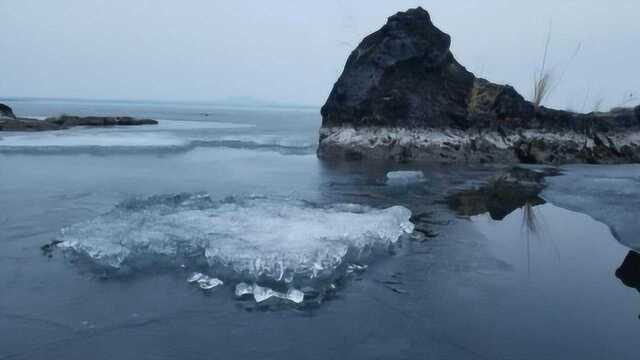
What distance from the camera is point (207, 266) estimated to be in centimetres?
545

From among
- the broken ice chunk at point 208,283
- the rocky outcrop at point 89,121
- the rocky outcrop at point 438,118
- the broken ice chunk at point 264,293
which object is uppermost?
the rocky outcrop at point 438,118

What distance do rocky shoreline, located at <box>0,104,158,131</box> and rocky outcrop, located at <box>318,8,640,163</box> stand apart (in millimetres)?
16385

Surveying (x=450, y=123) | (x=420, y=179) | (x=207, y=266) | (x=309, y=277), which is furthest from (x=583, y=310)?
(x=450, y=123)

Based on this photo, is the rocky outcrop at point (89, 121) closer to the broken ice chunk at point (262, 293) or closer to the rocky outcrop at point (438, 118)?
the rocky outcrop at point (438, 118)

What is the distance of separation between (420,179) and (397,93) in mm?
6332

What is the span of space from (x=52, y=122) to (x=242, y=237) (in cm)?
2901

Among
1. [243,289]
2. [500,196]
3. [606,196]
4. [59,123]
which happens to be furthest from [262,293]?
[59,123]

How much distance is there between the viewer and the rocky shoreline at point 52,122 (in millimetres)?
27078

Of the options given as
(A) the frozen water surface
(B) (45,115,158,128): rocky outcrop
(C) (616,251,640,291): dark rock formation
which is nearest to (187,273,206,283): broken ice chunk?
(C) (616,251,640,291): dark rock formation

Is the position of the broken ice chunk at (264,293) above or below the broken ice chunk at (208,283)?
above

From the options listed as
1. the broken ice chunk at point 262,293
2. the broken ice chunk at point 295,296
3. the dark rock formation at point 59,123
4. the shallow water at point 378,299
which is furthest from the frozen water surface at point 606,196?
the dark rock formation at point 59,123

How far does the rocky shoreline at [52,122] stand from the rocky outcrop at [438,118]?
1639cm

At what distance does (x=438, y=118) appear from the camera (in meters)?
18.0

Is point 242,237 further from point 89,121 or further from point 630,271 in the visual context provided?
point 89,121
